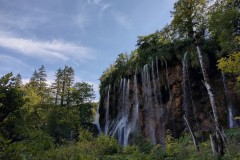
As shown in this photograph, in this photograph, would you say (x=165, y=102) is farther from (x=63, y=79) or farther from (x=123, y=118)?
(x=63, y=79)

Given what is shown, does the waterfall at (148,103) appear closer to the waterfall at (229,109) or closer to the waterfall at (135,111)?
the waterfall at (135,111)

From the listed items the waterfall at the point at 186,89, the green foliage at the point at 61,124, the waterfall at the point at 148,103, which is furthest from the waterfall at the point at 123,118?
the green foliage at the point at 61,124

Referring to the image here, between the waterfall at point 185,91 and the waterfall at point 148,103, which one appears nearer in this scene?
the waterfall at point 185,91

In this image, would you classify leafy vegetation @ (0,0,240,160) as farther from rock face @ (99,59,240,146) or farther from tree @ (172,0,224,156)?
rock face @ (99,59,240,146)

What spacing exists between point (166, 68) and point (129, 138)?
7.82 m

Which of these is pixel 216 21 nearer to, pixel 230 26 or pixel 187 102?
pixel 230 26

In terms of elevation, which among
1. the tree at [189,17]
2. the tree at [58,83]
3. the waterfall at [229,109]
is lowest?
the waterfall at [229,109]

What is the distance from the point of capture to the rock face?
20047 mm

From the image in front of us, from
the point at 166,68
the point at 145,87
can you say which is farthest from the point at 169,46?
the point at 145,87

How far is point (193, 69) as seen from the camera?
71.4ft

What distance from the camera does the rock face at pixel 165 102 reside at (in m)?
20.0

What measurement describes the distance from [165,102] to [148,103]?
1.86 meters

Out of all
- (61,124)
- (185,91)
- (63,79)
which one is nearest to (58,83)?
(63,79)

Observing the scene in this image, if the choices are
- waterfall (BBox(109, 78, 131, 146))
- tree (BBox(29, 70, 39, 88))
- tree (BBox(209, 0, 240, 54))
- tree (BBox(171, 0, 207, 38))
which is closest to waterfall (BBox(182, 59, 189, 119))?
waterfall (BBox(109, 78, 131, 146))
